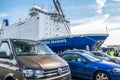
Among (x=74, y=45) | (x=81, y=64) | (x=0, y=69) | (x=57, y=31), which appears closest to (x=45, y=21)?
(x=57, y=31)

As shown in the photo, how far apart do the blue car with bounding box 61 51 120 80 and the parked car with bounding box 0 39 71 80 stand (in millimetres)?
3090

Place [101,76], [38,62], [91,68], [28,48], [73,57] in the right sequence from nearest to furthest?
[38,62] < [28,48] < [101,76] < [91,68] < [73,57]

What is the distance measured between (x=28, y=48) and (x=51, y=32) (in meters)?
40.9

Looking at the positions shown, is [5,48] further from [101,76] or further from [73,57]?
[73,57]

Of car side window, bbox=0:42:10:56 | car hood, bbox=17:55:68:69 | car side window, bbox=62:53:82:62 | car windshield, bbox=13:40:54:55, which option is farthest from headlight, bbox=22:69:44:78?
car side window, bbox=62:53:82:62

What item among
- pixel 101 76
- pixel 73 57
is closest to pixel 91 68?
pixel 101 76

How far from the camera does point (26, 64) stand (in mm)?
5180

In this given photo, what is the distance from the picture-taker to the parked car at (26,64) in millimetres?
5105

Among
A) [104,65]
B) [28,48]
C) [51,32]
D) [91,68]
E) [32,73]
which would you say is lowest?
[91,68]

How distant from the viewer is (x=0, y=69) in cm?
596

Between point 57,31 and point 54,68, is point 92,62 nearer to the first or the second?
point 54,68

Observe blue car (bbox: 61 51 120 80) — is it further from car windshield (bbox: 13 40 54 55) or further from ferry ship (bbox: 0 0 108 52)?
ferry ship (bbox: 0 0 108 52)

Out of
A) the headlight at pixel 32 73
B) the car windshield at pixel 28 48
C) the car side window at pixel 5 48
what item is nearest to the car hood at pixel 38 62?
the headlight at pixel 32 73

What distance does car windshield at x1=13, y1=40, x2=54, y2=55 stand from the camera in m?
5.86
